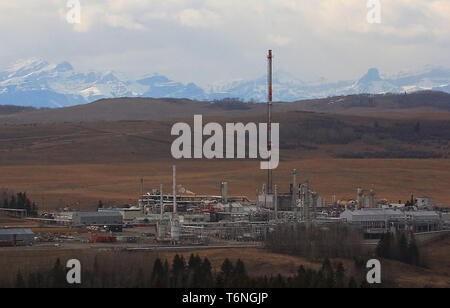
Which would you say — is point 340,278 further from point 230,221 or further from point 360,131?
point 360,131

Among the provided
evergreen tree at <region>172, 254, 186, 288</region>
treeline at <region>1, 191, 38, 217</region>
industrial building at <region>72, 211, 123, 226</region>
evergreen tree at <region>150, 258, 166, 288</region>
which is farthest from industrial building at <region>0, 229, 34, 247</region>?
treeline at <region>1, 191, 38, 217</region>

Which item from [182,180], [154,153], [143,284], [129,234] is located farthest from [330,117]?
[143,284]

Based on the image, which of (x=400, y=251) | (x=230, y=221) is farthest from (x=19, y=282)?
(x=230, y=221)

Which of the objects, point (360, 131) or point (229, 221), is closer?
point (229, 221)

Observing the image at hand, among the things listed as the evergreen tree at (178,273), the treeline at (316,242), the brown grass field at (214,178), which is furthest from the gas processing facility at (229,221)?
the brown grass field at (214,178)

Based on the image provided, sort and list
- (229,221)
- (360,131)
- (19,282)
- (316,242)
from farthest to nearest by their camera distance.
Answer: (360,131) < (229,221) < (316,242) < (19,282)

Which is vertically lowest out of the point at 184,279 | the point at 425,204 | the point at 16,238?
the point at 184,279
